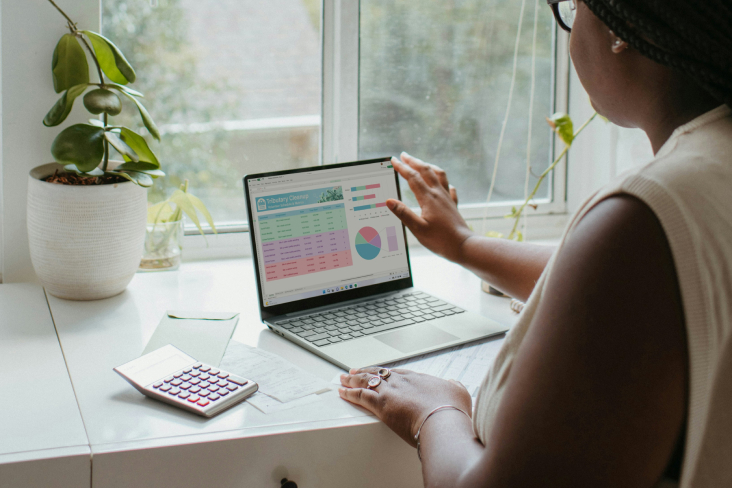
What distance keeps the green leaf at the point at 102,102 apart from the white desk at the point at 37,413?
38 cm

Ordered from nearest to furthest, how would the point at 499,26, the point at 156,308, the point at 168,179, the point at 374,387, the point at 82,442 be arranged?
the point at 82,442
the point at 374,387
the point at 156,308
the point at 168,179
the point at 499,26

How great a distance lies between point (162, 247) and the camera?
4.71 ft

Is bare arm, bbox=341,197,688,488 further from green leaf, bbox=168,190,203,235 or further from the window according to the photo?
the window

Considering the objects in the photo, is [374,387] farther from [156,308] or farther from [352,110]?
[352,110]

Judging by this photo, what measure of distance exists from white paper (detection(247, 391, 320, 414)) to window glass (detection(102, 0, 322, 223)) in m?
0.82

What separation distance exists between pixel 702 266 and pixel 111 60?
1.11m

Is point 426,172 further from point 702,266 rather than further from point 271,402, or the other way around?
point 702,266

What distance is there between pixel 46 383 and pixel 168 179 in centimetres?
75

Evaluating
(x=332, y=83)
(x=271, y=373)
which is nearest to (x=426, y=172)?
(x=271, y=373)

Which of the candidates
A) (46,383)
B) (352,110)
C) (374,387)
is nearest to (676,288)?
(374,387)

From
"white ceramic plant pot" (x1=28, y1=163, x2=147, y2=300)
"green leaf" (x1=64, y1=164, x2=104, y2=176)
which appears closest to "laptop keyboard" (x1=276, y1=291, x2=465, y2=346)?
"white ceramic plant pot" (x1=28, y1=163, x2=147, y2=300)

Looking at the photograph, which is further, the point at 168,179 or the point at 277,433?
the point at 168,179

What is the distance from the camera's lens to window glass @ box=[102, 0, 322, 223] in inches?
57.1

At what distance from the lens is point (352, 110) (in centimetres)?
162
